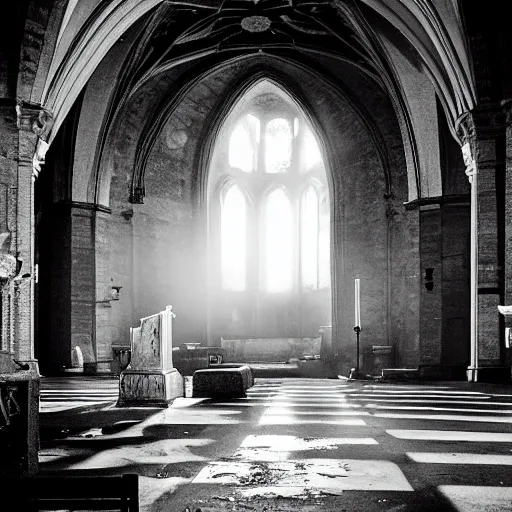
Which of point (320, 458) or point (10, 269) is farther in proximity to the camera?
point (10, 269)

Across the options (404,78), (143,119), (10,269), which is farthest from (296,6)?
(10,269)

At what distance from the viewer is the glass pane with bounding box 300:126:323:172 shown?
2669 centimetres

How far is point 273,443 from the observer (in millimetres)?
5945

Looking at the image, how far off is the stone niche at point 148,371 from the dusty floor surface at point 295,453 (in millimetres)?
291

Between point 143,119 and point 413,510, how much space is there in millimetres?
20107

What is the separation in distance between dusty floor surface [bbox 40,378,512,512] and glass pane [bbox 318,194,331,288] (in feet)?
52.4

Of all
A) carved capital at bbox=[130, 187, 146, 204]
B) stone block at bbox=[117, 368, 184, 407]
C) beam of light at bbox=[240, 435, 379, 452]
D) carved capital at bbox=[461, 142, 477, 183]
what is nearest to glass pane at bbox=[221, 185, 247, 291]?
carved capital at bbox=[130, 187, 146, 204]

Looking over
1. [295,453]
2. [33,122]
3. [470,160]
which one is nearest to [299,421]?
[295,453]

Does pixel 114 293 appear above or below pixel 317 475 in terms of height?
above

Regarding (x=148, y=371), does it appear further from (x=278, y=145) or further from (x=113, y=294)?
(x=278, y=145)

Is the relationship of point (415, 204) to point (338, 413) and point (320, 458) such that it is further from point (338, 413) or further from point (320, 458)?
point (320, 458)

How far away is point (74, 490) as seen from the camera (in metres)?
2.03

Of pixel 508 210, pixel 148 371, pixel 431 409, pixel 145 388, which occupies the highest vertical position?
pixel 508 210

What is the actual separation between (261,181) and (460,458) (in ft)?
73.1
